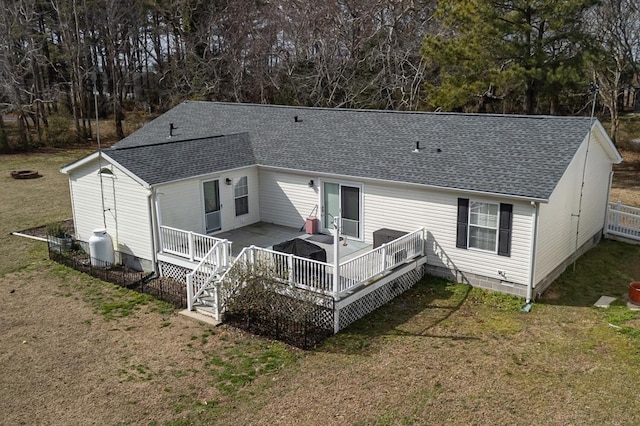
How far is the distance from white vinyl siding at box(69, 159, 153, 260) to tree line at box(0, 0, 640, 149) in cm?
Result: 924

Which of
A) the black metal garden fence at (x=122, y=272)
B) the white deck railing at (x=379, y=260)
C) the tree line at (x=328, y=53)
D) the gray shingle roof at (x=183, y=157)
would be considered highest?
the tree line at (x=328, y=53)

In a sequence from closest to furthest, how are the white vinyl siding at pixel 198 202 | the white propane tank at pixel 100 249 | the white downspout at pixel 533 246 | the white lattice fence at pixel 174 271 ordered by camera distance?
the white downspout at pixel 533 246, the white lattice fence at pixel 174 271, the white vinyl siding at pixel 198 202, the white propane tank at pixel 100 249

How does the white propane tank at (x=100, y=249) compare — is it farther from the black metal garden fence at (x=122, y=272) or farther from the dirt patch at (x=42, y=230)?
the dirt patch at (x=42, y=230)

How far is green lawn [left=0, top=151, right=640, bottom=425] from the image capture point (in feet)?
30.6

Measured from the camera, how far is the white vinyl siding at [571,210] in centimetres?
1393

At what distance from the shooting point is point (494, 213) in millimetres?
13906

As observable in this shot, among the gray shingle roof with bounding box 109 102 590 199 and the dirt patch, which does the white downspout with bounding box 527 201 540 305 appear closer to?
the gray shingle roof with bounding box 109 102 590 199

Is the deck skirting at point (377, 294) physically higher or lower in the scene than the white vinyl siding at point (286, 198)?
lower

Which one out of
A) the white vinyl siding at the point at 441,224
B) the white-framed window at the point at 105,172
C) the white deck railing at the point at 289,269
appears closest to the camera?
the white deck railing at the point at 289,269

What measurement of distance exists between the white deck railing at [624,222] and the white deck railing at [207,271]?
515 inches

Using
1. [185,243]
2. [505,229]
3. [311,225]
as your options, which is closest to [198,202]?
[185,243]

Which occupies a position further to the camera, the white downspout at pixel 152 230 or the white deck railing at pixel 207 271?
the white downspout at pixel 152 230

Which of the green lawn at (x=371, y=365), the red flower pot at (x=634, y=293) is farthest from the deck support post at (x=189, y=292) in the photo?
the red flower pot at (x=634, y=293)

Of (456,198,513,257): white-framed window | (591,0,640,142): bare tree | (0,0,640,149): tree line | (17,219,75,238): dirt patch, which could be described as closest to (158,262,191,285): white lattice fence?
(17,219,75,238): dirt patch
